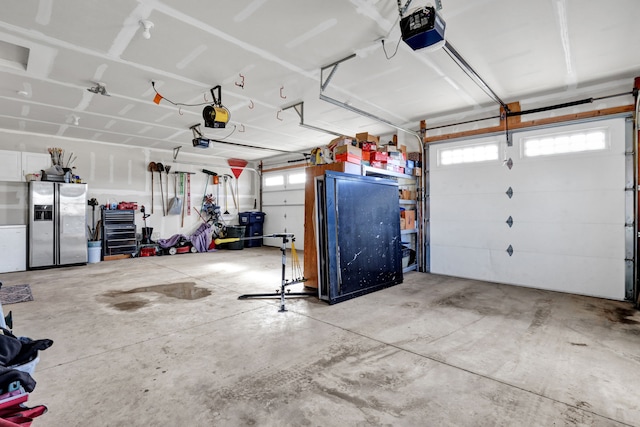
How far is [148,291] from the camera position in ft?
14.9

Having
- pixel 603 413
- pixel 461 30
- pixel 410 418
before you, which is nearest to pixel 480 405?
pixel 410 418

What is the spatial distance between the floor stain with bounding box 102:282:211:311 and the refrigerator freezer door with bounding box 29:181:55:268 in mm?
3071

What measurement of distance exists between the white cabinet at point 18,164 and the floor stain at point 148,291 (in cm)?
410

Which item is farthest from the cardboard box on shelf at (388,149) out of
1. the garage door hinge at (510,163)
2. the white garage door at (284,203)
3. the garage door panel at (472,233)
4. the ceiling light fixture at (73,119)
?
the ceiling light fixture at (73,119)

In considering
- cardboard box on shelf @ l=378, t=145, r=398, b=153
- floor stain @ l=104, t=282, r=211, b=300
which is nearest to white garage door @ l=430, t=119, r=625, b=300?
cardboard box on shelf @ l=378, t=145, r=398, b=153

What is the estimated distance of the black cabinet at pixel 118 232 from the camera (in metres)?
7.21

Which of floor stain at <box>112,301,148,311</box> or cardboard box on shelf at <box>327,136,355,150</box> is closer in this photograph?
floor stain at <box>112,301,148,311</box>

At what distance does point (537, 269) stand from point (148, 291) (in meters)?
6.01

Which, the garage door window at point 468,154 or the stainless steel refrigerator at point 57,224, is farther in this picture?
the stainless steel refrigerator at point 57,224

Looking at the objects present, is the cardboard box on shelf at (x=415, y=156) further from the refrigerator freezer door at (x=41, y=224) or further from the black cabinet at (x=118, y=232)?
the refrigerator freezer door at (x=41, y=224)

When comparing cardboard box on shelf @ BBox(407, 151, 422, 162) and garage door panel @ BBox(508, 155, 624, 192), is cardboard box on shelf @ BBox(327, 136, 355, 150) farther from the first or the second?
garage door panel @ BBox(508, 155, 624, 192)

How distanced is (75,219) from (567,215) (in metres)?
9.18

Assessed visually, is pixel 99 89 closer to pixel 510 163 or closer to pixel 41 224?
pixel 41 224

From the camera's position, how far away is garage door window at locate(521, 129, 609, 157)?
4309mm
